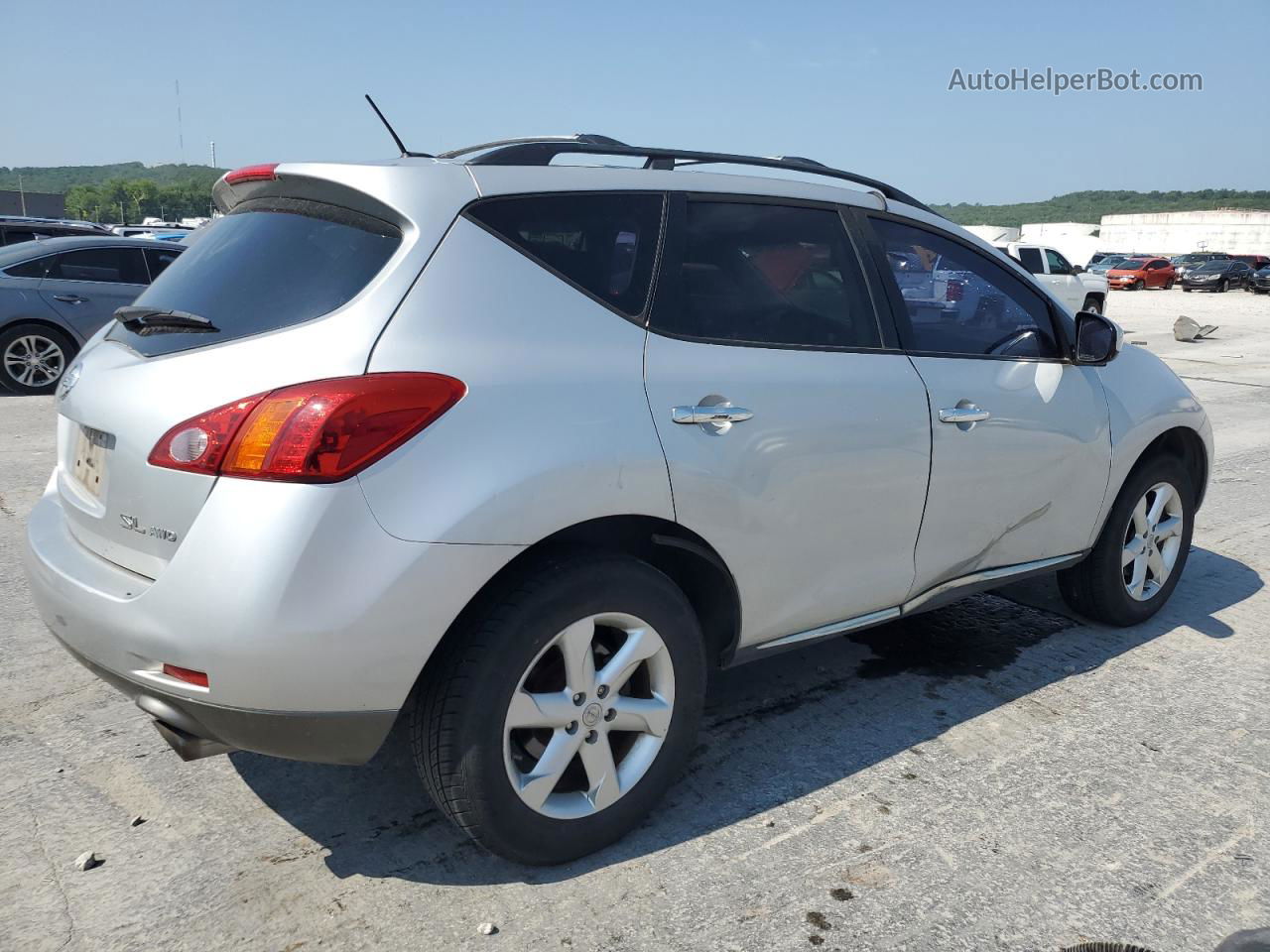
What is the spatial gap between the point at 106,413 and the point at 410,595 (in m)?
0.96

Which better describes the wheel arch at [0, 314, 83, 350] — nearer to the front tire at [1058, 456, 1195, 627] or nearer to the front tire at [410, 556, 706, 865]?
the front tire at [410, 556, 706, 865]

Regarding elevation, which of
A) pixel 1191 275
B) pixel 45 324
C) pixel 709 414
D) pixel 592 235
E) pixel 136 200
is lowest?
pixel 1191 275

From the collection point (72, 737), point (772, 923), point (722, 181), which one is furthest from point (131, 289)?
point (772, 923)

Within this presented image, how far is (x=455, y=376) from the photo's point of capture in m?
2.36

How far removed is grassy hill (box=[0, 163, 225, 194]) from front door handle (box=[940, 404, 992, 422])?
135 metres

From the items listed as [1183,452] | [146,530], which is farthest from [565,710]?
[1183,452]

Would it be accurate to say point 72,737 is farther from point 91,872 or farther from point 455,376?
point 455,376

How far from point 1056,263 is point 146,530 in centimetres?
2260

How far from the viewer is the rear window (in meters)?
2.43

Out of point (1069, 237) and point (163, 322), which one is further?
point (1069, 237)

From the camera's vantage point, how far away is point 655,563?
2906 mm

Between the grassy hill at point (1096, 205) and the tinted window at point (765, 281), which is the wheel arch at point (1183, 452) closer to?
the tinted window at point (765, 281)

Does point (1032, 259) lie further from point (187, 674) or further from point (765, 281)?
point (187, 674)

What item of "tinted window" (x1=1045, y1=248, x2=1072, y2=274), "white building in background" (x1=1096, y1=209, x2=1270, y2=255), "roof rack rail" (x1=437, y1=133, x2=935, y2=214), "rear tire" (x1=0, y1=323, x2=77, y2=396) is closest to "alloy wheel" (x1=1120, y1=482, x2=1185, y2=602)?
"roof rack rail" (x1=437, y1=133, x2=935, y2=214)
